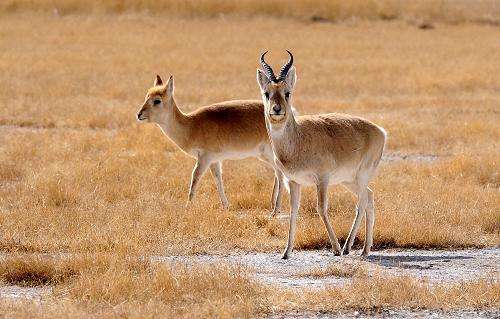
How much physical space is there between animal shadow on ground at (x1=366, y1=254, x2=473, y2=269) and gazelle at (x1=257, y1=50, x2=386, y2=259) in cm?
24

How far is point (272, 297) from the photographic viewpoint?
834 centimetres

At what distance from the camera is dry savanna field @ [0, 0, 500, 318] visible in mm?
8391

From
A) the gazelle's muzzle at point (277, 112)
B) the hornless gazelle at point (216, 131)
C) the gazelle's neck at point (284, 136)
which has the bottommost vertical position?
the hornless gazelle at point (216, 131)

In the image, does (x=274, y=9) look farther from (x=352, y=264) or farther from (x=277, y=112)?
(x=352, y=264)

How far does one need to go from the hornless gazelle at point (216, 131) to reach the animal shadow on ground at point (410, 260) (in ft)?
8.91

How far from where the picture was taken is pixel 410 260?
411 inches

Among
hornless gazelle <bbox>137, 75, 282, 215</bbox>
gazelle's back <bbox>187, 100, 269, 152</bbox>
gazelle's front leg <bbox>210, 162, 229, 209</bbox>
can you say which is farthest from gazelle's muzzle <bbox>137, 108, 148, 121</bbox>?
gazelle's front leg <bbox>210, 162, 229, 209</bbox>

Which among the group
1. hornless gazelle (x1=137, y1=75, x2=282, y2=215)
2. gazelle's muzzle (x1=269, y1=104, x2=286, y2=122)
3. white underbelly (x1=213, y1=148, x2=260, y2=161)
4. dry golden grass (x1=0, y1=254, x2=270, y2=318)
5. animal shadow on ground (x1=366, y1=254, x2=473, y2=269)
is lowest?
animal shadow on ground (x1=366, y1=254, x2=473, y2=269)

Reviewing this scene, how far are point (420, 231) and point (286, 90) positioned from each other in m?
2.40

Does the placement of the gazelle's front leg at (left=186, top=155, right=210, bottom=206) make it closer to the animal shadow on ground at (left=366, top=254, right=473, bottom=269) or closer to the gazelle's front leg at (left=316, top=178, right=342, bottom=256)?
the gazelle's front leg at (left=316, top=178, right=342, bottom=256)

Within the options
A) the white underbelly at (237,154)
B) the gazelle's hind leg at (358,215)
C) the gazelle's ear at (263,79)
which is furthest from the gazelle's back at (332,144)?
the white underbelly at (237,154)

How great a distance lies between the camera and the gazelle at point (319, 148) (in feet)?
32.9

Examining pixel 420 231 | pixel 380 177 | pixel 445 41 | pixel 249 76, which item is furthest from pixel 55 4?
pixel 420 231

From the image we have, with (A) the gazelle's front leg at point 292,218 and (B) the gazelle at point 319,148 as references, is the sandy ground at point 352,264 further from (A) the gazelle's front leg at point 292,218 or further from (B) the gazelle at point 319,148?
(B) the gazelle at point 319,148
